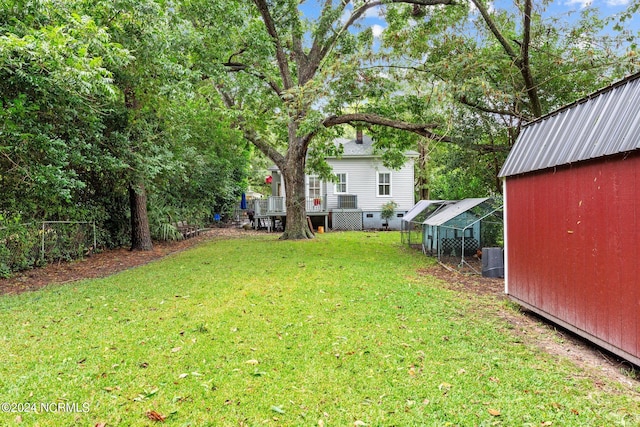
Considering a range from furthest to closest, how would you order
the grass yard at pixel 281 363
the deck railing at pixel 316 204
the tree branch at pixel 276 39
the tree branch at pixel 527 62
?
1. the deck railing at pixel 316 204
2. the tree branch at pixel 276 39
3. the tree branch at pixel 527 62
4. the grass yard at pixel 281 363

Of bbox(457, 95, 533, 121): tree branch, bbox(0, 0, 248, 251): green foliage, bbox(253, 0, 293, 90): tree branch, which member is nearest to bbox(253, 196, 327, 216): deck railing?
bbox(0, 0, 248, 251): green foliage

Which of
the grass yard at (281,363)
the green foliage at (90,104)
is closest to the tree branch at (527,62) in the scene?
the grass yard at (281,363)

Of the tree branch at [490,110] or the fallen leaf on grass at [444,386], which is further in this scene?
the tree branch at [490,110]

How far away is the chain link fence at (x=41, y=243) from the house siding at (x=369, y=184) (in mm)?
14195

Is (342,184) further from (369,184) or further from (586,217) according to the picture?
(586,217)

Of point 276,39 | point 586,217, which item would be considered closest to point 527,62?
point 586,217

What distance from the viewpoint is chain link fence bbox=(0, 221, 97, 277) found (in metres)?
8.12

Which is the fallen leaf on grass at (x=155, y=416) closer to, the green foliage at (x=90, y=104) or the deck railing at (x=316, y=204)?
the green foliage at (x=90, y=104)

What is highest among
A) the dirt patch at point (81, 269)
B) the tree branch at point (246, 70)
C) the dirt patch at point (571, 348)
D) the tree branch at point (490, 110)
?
the tree branch at point (246, 70)

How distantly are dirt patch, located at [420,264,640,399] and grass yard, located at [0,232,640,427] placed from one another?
14cm

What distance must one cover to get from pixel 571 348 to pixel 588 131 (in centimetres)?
251

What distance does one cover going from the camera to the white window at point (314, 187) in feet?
74.6

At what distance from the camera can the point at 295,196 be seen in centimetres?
1595

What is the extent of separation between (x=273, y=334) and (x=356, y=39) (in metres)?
12.8
